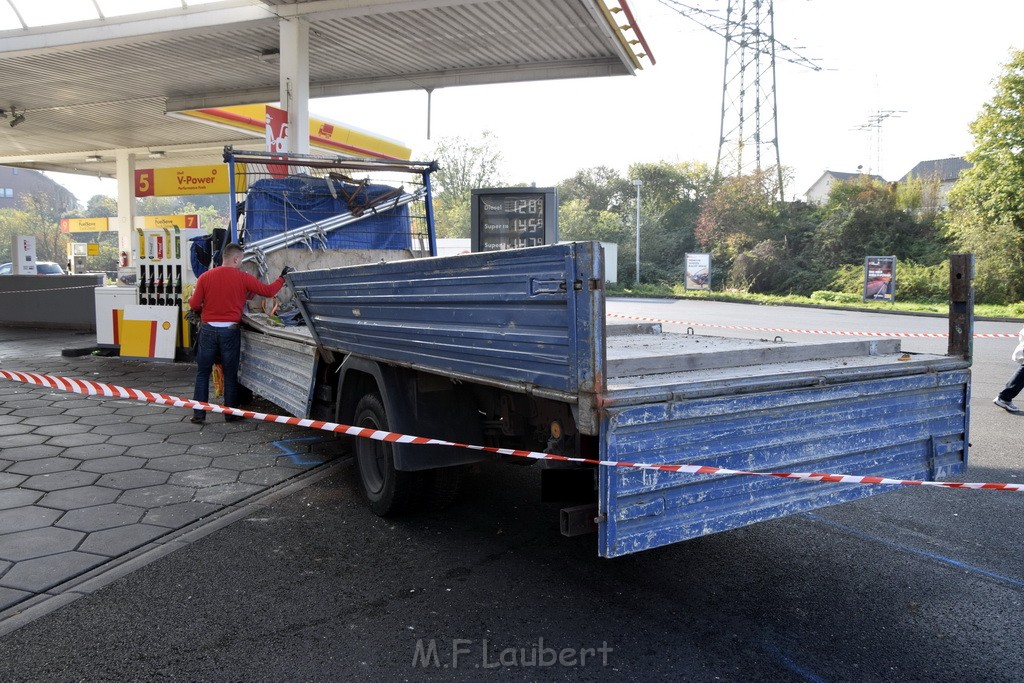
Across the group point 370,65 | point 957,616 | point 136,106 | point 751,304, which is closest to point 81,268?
point 136,106

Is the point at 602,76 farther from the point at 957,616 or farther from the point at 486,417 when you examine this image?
the point at 957,616

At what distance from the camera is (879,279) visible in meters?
28.3

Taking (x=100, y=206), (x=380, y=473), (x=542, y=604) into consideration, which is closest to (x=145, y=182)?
(x=380, y=473)

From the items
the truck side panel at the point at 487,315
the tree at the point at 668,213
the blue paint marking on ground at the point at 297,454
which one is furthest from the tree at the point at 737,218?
the truck side panel at the point at 487,315

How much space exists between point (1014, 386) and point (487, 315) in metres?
7.47

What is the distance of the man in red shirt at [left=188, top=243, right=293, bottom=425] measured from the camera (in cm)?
705

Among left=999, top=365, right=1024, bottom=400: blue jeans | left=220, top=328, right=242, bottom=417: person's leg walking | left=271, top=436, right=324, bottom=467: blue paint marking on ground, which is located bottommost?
left=271, top=436, right=324, bottom=467: blue paint marking on ground

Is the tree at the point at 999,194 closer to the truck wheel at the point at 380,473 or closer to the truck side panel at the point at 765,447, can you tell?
the truck side panel at the point at 765,447

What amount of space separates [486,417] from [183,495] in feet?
8.29

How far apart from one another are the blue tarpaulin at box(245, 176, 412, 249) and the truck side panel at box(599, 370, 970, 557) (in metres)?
5.58

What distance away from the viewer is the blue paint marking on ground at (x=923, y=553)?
386cm

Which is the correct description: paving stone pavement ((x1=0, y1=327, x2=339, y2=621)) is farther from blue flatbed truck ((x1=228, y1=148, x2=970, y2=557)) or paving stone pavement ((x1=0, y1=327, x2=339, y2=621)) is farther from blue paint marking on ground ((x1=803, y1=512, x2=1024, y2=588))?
blue paint marking on ground ((x1=803, y1=512, x2=1024, y2=588))

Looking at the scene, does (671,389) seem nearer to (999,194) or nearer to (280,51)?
(280,51)

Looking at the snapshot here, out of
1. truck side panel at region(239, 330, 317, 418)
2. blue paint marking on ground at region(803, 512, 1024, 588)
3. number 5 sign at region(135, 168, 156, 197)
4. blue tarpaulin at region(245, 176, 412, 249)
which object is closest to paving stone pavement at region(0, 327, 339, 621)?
truck side panel at region(239, 330, 317, 418)
